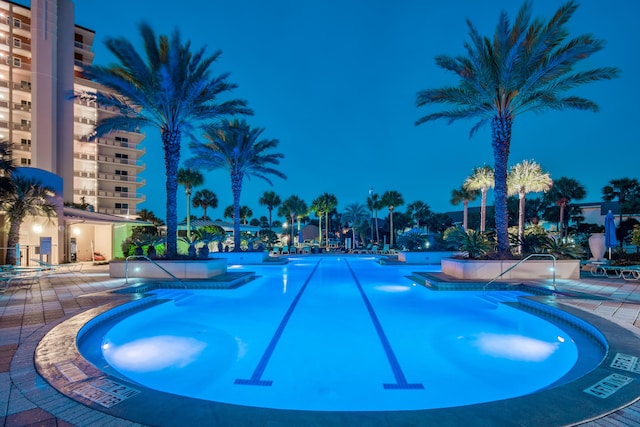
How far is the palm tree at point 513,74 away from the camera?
10664mm

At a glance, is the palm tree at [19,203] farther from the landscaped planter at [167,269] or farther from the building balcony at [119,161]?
the building balcony at [119,161]

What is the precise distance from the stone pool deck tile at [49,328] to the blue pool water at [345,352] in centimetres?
86

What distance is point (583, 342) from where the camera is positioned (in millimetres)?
5172

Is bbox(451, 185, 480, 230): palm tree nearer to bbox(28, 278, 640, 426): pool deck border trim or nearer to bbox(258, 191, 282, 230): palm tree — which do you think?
bbox(258, 191, 282, 230): palm tree

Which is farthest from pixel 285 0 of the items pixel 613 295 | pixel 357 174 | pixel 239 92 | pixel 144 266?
pixel 613 295

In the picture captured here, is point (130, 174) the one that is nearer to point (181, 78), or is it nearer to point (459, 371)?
point (181, 78)

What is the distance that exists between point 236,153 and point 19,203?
33.8ft

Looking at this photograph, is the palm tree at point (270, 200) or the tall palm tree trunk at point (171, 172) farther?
the palm tree at point (270, 200)

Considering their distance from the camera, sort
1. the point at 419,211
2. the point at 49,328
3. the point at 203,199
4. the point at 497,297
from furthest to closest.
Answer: the point at 419,211 → the point at 203,199 → the point at 497,297 → the point at 49,328

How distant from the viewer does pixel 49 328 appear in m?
5.03

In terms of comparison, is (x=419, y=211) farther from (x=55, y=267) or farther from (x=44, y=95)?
(x=44, y=95)

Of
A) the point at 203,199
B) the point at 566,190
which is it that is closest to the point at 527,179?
the point at 566,190

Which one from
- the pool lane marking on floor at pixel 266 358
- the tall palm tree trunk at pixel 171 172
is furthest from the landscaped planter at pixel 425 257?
the tall palm tree trunk at pixel 171 172

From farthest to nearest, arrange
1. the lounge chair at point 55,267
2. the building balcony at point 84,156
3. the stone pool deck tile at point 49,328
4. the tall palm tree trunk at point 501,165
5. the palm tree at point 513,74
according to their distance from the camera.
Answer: the building balcony at point 84,156
the tall palm tree trunk at point 501,165
the lounge chair at point 55,267
the palm tree at point 513,74
the stone pool deck tile at point 49,328
